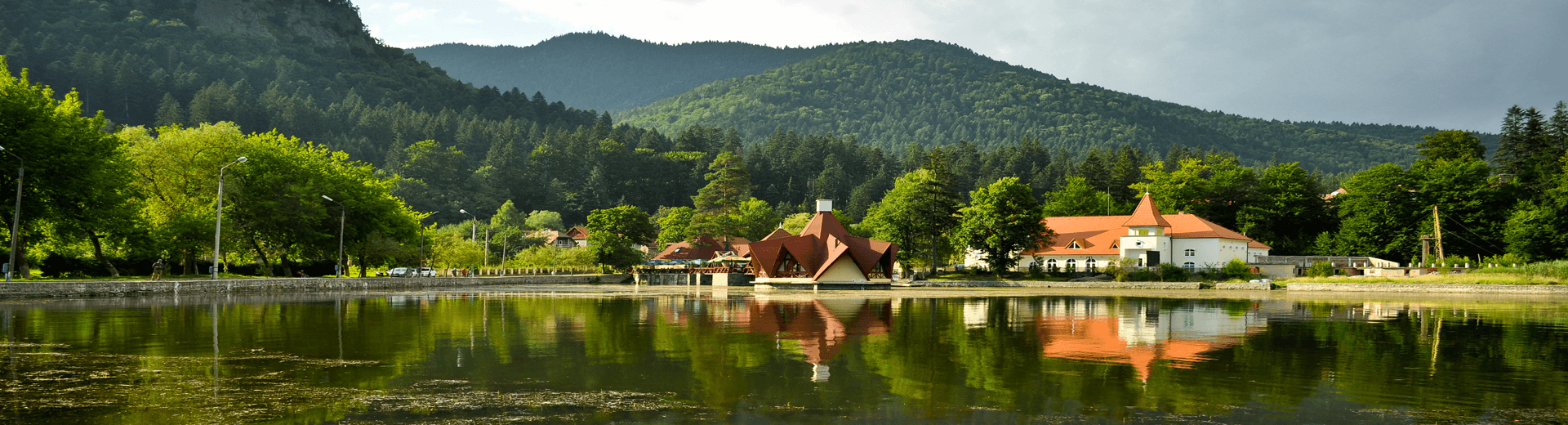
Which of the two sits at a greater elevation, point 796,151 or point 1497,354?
point 796,151

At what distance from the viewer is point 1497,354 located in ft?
53.4

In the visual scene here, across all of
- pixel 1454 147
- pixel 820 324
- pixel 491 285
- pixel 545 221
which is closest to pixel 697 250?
pixel 491 285

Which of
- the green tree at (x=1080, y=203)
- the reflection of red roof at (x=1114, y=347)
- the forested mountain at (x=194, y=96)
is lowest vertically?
the reflection of red roof at (x=1114, y=347)

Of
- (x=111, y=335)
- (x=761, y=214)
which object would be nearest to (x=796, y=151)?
(x=761, y=214)

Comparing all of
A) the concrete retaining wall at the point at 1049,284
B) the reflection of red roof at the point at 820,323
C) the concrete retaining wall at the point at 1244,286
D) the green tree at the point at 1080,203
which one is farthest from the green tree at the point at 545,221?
the reflection of red roof at the point at 820,323

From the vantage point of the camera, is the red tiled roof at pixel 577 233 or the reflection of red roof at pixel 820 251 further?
the red tiled roof at pixel 577 233

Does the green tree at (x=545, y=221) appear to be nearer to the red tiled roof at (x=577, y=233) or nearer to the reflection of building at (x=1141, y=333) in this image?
the red tiled roof at (x=577, y=233)

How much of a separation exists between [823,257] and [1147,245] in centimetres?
2762

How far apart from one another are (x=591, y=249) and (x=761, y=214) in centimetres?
2495

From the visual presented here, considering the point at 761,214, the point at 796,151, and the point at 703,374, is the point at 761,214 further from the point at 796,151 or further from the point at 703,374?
the point at 703,374

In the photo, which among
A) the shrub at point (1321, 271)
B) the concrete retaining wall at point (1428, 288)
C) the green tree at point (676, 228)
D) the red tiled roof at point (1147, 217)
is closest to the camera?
the concrete retaining wall at point (1428, 288)

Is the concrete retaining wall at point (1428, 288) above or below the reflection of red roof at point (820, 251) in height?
below

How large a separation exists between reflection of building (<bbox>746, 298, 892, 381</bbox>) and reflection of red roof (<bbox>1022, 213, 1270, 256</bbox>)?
157 ft

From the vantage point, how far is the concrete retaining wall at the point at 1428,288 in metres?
51.3
